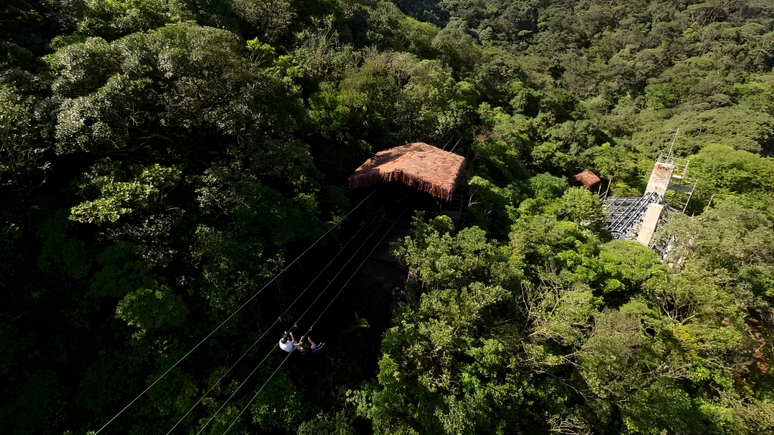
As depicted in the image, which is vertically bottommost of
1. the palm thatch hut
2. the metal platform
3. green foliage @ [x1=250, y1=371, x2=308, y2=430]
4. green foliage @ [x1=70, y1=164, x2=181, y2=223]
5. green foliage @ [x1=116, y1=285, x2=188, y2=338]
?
the metal platform

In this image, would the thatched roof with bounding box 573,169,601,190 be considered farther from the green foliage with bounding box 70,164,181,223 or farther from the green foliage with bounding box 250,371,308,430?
the green foliage with bounding box 70,164,181,223

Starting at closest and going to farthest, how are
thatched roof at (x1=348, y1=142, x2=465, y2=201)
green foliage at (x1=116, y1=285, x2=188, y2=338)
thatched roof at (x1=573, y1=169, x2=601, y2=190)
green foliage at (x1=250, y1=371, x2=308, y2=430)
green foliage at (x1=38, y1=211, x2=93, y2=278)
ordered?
1. green foliage at (x1=116, y1=285, x2=188, y2=338)
2. green foliage at (x1=38, y1=211, x2=93, y2=278)
3. green foliage at (x1=250, y1=371, x2=308, y2=430)
4. thatched roof at (x1=348, y1=142, x2=465, y2=201)
5. thatched roof at (x1=573, y1=169, x2=601, y2=190)

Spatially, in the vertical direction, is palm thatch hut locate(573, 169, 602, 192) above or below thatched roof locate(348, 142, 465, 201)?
below

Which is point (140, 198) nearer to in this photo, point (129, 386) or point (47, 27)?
point (129, 386)

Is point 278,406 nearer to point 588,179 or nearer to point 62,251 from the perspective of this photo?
point 62,251

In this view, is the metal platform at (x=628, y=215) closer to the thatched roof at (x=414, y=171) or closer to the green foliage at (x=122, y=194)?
the thatched roof at (x=414, y=171)

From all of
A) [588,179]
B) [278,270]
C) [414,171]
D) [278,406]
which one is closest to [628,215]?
[588,179]

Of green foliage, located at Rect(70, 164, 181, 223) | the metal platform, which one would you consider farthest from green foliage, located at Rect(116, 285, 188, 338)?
the metal platform
